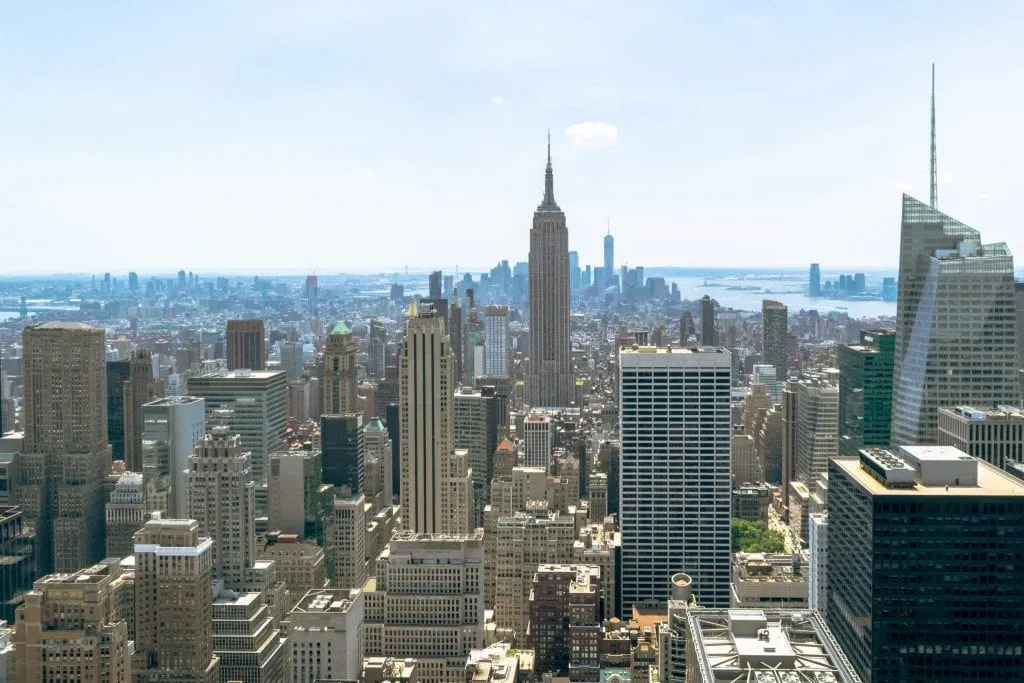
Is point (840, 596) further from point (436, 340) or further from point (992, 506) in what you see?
point (436, 340)

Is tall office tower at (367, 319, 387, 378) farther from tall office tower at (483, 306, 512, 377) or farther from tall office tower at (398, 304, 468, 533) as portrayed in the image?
tall office tower at (483, 306, 512, 377)

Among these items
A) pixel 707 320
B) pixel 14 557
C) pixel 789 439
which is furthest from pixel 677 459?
pixel 707 320

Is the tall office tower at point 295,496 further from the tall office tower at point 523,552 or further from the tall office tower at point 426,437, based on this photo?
the tall office tower at point 523,552

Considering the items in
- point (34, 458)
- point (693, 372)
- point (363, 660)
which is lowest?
point (363, 660)

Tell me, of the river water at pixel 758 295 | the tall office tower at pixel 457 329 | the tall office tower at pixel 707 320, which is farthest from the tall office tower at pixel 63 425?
the tall office tower at pixel 707 320

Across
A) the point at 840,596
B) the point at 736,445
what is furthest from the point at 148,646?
the point at 736,445

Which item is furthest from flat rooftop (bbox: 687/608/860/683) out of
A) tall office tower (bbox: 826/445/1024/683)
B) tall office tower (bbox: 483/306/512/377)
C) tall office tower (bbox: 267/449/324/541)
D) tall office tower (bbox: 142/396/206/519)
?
tall office tower (bbox: 483/306/512/377)
